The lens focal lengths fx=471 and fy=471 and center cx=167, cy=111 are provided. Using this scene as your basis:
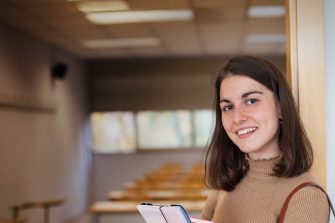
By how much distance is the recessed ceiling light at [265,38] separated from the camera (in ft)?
26.4

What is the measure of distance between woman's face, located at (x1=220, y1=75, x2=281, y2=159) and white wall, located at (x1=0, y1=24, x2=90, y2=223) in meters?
5.45

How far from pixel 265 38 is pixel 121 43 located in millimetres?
2538

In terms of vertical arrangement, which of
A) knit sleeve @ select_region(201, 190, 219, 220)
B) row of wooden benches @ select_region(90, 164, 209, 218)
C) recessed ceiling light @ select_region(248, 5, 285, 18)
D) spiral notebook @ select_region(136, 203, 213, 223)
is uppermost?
recessed ceiling light @ select_region(248, 5, 285, 18)

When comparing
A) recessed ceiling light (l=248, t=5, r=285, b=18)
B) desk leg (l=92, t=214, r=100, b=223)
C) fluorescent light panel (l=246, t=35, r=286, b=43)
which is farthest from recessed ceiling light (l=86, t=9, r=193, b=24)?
desk leg (l=92, t=214, r=100, b=223)

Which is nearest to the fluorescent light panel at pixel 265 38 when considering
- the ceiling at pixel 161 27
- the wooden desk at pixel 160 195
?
the ceiling at pixel 161 27

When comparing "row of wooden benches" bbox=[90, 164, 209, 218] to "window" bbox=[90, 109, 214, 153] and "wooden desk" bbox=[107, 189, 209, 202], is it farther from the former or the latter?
"window" bbox=[90, 109, 214, 153]

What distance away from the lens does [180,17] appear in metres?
6.31

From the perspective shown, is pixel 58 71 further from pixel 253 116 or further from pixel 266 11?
pixel 253 116

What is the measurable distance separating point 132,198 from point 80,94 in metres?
5.32

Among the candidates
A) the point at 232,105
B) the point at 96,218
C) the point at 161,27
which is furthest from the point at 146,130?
the point at 232,105

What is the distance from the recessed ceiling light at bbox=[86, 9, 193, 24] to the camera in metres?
6.00

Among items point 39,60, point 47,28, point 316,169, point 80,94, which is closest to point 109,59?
point 80,94

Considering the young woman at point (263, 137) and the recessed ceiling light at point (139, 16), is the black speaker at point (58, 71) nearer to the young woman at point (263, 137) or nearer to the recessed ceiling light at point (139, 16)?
the recessed ceiling light at point (139, 16)

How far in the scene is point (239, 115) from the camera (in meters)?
1.43
